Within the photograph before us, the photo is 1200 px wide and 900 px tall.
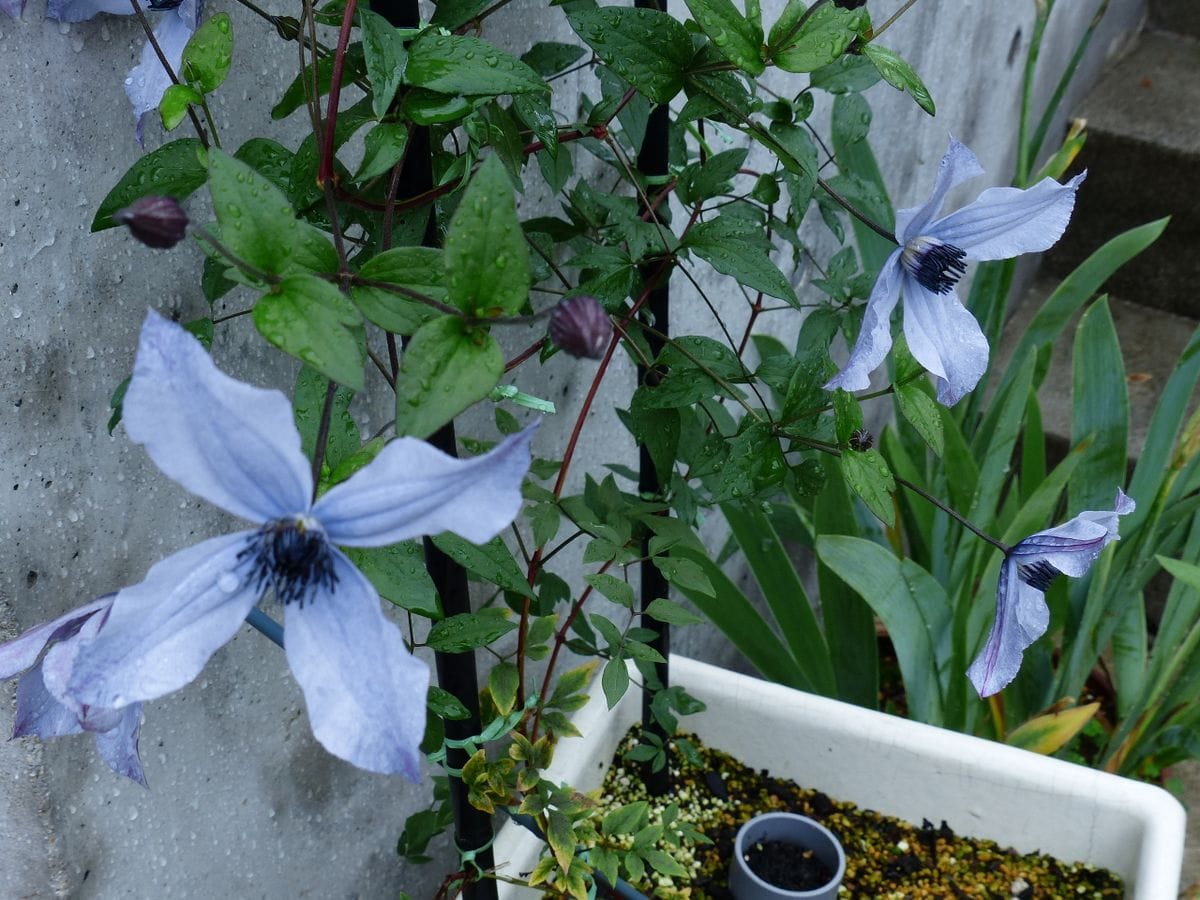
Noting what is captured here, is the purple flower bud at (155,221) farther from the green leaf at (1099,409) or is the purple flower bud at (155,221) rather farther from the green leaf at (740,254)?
the green leaf at (1099,409)

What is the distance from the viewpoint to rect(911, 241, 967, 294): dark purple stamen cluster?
0.70 meters

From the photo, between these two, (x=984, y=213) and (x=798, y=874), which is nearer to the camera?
(x=984, y=213)

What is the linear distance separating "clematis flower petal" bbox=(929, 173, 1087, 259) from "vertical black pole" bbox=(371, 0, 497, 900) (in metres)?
0.30

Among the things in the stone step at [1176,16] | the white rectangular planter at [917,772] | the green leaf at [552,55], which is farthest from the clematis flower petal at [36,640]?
the stone step at [1176,16]

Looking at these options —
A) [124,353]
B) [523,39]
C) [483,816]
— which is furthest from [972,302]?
[124,353]

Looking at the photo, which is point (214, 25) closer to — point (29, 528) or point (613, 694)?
point (29, 528)

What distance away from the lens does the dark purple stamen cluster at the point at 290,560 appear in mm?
427

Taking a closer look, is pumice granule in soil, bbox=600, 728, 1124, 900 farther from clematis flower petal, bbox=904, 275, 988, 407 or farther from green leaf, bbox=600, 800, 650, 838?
clematis flower petal, bbox=904, 275, 988, 407

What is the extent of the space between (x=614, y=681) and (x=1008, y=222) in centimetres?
41

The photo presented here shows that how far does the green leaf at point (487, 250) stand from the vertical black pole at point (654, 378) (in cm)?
30

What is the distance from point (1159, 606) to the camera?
2.14 metres

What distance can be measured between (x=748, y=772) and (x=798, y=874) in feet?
0.56

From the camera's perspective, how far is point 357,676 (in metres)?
0.43

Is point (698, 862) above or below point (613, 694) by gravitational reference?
below
